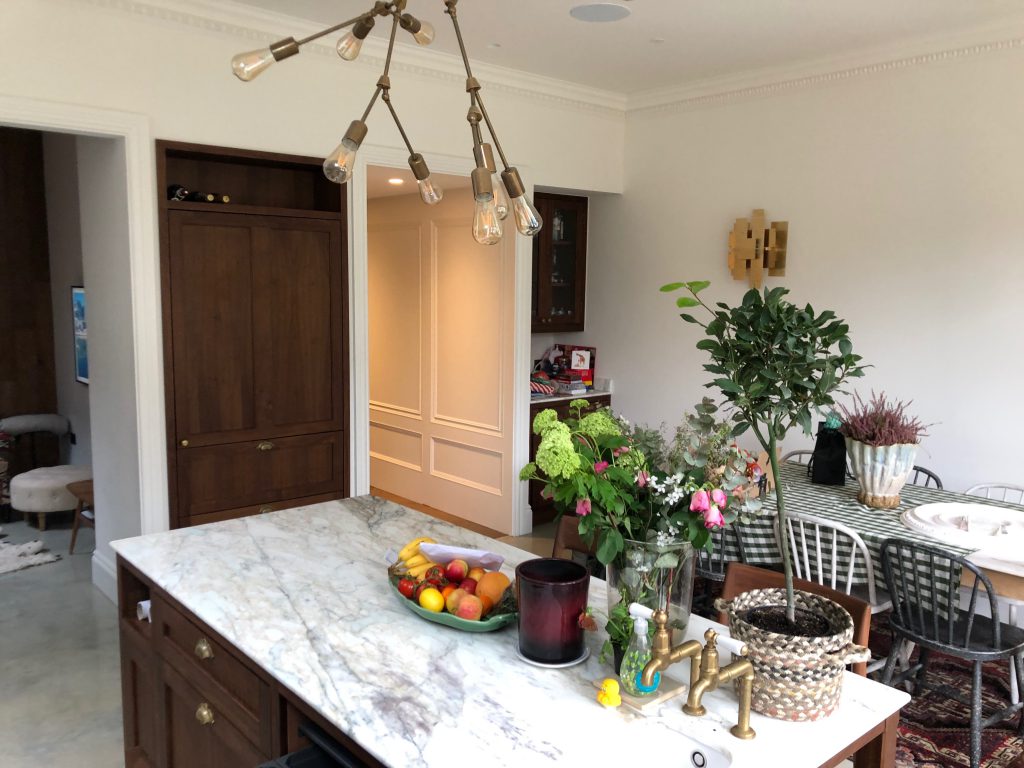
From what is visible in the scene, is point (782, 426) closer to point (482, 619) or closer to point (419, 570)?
point (482, 619)

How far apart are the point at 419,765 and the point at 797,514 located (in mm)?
2235

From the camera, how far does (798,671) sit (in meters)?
1.52

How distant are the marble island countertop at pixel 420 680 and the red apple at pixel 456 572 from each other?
0.44 feet

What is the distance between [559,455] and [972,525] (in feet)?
7.66

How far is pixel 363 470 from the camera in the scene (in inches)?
185

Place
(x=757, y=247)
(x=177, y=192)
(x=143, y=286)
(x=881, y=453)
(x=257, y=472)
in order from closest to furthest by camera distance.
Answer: (x=881, y=453) < (x=143, y=286) < (x=177, y=192) < (x=257, y=472) < (x=757, y=247)

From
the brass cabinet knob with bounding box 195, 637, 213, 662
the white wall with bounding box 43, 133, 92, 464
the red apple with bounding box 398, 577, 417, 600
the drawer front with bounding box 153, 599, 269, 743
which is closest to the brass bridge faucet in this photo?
the red apple with bounding box 398, 577, 417, 600

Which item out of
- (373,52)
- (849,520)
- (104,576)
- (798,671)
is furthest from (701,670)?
(104,576)

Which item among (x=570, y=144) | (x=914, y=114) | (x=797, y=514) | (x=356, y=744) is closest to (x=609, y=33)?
(x=570, y=144)

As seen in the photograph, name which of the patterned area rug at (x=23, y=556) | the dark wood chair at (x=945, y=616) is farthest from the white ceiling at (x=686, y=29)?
the patterned area rug at (x=23, y=556)

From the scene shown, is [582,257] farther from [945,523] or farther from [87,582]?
[87,582]

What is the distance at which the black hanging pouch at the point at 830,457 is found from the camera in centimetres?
383

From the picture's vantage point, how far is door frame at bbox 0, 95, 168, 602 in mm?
3613

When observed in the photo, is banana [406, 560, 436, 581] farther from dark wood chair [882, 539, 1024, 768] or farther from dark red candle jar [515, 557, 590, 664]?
dark wood chair [882, 539, 1024, 768]
